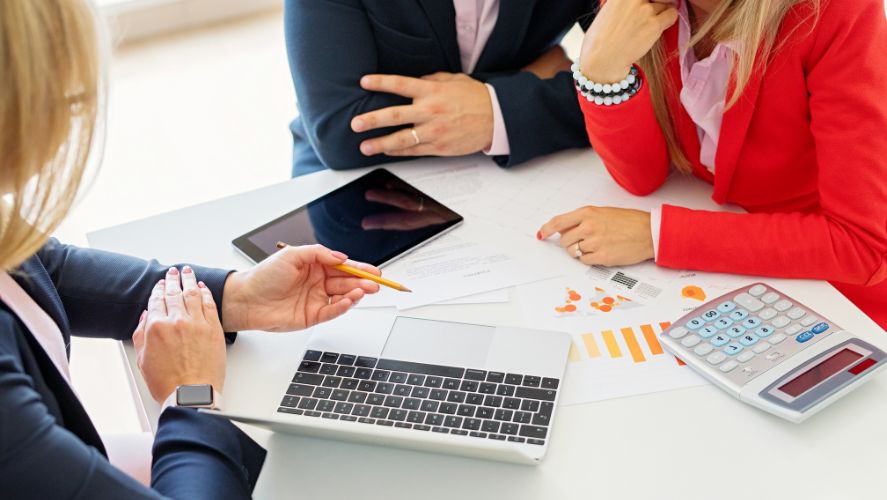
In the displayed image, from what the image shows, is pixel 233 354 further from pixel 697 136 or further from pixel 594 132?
pixel 697 136

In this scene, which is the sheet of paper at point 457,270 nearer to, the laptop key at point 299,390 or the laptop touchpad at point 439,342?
the laptop touchpad at point 439,342

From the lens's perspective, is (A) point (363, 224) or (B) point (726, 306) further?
(A) point (363, 224)

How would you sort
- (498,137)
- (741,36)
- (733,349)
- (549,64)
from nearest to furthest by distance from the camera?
(733,349) < (741,36) < (498,137) < (549,64)

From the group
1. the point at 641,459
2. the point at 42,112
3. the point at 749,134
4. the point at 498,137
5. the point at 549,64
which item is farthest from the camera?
the point at 549,64

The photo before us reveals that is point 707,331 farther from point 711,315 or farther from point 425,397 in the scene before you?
point 425,397

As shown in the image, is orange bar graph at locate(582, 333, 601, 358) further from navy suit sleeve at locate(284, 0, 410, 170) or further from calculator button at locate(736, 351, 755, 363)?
navy suit sleeve at locate(284, 0, 410, 170)

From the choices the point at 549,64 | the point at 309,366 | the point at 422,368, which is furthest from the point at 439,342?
the point at 549,64

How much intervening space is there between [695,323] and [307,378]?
458mm

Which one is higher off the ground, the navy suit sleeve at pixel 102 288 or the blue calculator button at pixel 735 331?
the navy suit sleeve at pixel 102 288

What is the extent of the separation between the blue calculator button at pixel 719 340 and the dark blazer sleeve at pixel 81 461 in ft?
1.78

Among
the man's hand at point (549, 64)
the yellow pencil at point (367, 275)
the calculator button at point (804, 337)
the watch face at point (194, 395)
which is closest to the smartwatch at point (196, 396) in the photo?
the watch face at point (194, 395)

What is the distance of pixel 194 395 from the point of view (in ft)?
3.11

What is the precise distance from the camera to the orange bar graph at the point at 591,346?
3.38 ft

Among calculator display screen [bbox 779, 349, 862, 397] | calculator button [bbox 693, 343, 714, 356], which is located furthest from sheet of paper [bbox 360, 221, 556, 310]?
calculator display screen [bbox 779, 349, 862, 397]
